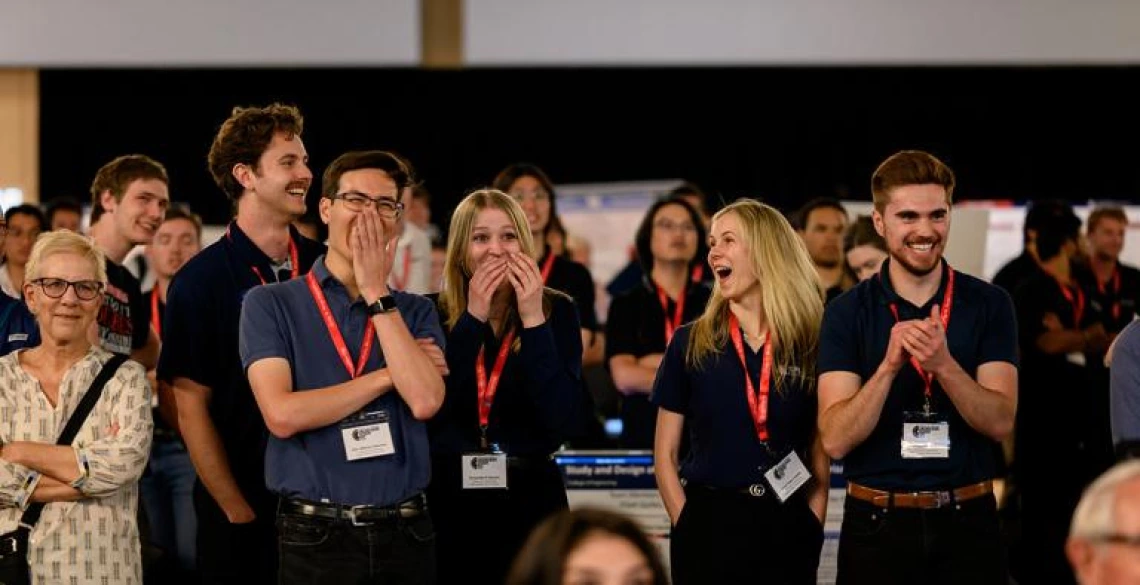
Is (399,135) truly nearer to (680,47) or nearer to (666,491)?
(680,47)

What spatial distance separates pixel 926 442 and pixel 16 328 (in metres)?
2.65

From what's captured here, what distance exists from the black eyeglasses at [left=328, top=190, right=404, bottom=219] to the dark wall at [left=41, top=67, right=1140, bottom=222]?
6.92 meters

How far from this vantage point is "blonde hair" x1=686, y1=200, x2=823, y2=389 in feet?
14.5

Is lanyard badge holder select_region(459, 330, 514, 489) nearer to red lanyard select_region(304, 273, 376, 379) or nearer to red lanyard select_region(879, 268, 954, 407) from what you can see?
red lanyard select_region(304, 273, 376, 379)

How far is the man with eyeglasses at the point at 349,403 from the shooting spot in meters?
3.84

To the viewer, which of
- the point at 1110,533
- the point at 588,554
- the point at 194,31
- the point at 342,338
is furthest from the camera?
the point at 194,31

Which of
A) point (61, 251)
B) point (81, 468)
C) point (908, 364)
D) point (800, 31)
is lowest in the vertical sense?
point (81, 468)

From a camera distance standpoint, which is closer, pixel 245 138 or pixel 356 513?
pixel 356 513

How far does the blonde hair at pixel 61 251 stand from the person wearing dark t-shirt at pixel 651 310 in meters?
2.07

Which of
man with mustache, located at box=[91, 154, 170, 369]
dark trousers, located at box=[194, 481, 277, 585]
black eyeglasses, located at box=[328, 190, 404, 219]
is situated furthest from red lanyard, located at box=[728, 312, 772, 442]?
man with mustache, located at box=[91, 154, 170, 369]

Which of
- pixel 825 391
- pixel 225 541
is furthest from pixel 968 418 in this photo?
pixel 225 541

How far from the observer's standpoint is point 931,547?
411 cm

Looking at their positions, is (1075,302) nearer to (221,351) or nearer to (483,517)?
(483,517)

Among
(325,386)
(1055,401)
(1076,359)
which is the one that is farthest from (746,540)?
(1076,359)
